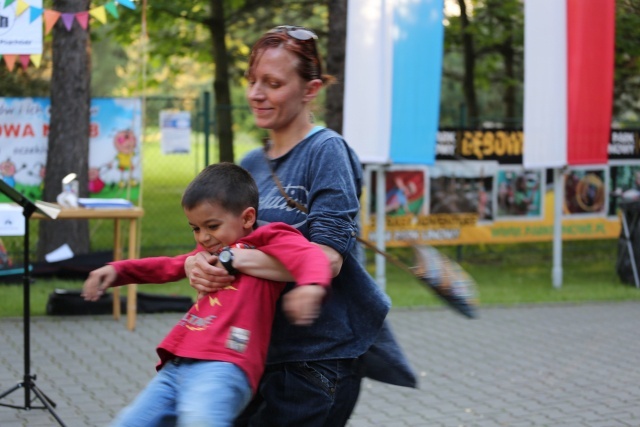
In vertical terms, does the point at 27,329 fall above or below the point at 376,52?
below

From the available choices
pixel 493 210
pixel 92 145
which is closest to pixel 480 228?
pixel 493 210

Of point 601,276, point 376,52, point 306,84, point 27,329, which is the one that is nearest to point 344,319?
point 306,84

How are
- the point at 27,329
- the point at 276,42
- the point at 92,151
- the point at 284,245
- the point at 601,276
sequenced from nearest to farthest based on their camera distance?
1. the point at 284,245
2. the point at 276,42
3. the point at 27,329
4. the point at 92,151
5. the point at 601,276

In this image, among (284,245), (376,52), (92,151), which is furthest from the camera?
(92,151)

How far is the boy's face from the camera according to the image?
2910 mm

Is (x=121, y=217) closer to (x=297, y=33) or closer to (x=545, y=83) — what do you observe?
(x=297, y=33)

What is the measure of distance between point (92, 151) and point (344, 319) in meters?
9.85

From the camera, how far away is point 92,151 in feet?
40.8

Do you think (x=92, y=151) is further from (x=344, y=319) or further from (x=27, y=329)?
(x=344, y=319)

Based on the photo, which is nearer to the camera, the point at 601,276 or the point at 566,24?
the point at 566,24

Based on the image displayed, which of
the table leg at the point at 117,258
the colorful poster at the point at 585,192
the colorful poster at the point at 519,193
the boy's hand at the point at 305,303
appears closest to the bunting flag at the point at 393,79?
the table leg at the point at 117,258

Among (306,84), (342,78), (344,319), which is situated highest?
(342,78)

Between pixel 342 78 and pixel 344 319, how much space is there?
982 cm

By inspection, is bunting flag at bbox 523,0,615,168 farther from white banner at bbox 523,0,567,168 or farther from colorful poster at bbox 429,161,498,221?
colorful poster at bbox 429,161,498,221
